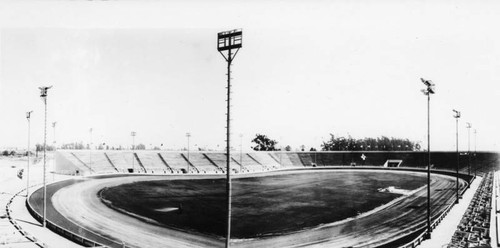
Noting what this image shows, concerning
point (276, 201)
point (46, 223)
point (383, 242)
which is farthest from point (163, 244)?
point (276, 201)

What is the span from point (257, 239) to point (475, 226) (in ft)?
59.4

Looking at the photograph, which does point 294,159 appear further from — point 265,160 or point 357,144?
point 357,144

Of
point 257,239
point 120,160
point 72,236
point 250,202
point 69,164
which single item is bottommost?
point 250,202

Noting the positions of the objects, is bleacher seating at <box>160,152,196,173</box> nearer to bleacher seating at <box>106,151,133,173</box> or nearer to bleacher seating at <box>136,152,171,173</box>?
bleacher seating at <box>136,152,171,173</box>

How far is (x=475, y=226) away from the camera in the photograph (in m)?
27.0

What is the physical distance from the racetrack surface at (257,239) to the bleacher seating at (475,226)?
131 inches

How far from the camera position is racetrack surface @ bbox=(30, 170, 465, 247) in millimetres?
25328

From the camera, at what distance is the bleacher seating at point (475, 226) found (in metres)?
22.5

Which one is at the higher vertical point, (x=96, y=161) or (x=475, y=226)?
(x=96, y=161)

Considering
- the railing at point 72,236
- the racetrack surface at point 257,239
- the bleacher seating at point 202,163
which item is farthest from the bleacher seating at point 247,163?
the railing at point 72,236

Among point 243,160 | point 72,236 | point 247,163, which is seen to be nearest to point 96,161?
point 243,160

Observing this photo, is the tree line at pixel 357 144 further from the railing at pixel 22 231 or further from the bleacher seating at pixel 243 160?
the railing at pixel 22 231

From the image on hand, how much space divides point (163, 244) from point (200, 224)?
6658 mm

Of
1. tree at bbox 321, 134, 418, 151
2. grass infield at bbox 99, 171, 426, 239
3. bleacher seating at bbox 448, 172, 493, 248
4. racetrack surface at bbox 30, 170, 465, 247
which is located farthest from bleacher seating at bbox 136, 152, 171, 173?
tree at bbox 321, 134, 418, 151
